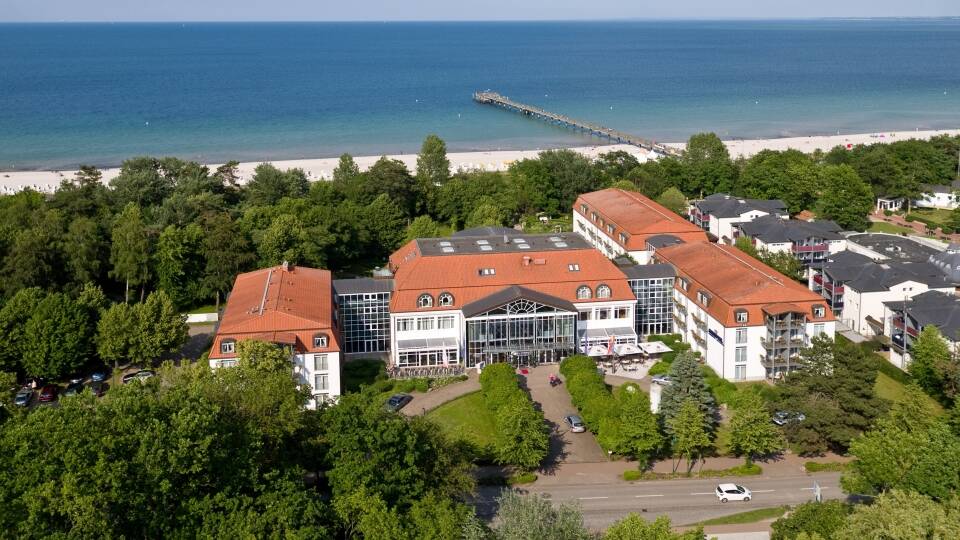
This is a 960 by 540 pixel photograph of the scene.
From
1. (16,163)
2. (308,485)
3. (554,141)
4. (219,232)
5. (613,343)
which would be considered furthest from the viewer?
(554,141)

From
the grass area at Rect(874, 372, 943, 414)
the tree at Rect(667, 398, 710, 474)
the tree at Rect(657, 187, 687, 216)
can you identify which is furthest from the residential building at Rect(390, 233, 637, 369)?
the tree at Rect(657, 187, 687, 216)

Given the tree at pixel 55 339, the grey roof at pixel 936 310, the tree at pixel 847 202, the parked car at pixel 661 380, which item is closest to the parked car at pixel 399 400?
the parked car at pixel 661 380

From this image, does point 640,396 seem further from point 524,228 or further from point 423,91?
point 423,91

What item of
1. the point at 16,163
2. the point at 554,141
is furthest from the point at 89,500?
the point at 554,141

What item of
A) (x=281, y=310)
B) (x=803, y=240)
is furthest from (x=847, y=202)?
(x=281, y=310)

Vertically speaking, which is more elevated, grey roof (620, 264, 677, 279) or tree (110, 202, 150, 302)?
tree (110, 202, 150, 302)

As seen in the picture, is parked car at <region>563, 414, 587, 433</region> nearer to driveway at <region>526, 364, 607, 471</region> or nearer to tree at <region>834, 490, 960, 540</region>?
driveway at <region>526, 364, 607, 471</region>

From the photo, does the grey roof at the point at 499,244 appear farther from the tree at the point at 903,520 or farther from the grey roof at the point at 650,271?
the tree at the point at 903,520
